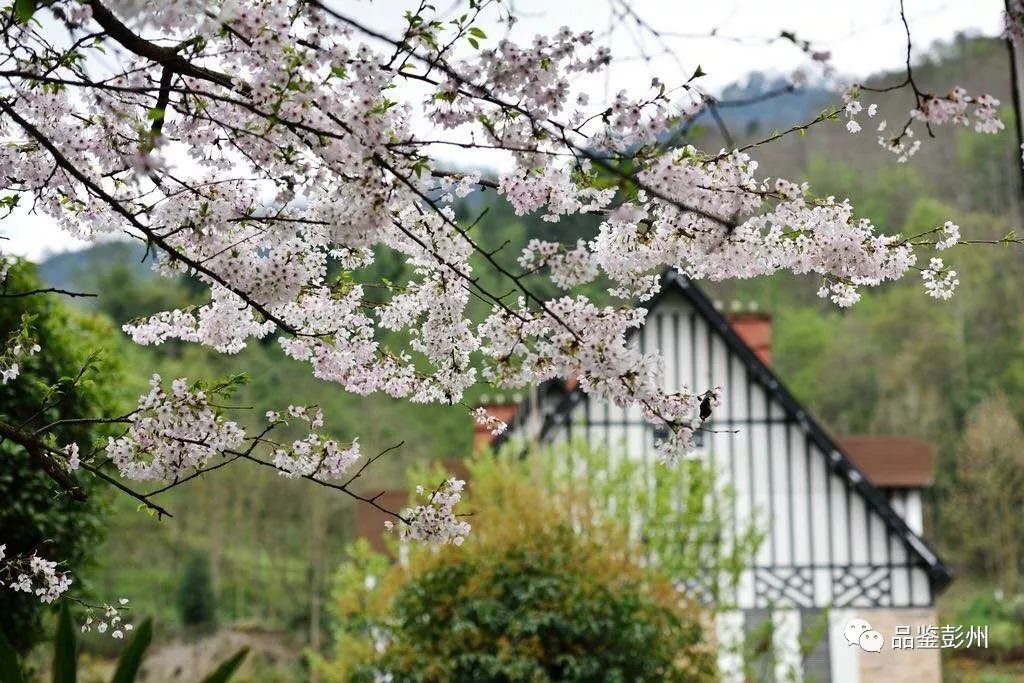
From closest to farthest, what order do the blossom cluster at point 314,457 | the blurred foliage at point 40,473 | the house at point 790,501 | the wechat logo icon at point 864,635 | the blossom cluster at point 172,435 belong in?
the blossom cluster at point 172,435
the blossom cluster at point 314,457
the blurred foliage at point 40,473
the wechat logo icon at point 864,635
the house at point 790,501

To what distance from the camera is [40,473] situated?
19.2ft

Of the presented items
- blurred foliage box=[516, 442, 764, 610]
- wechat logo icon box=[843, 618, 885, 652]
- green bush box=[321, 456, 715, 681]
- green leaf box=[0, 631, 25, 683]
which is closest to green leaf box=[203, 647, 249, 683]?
green leaf box=[0, 631, 25, 683]

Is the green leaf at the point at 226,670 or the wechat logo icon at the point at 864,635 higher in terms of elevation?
the wechat logo icon at the point at 864,635

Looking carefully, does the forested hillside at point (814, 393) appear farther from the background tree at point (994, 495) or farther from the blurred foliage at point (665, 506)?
the blurred foliage at point (665, 506)

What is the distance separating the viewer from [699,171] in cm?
288

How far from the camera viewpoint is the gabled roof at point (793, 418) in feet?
42.9

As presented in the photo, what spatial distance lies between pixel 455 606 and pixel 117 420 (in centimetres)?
649

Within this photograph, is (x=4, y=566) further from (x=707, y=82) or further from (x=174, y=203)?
(x=707, y=82)

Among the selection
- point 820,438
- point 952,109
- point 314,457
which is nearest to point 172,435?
point 314,457

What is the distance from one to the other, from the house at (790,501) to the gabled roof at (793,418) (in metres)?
0.01

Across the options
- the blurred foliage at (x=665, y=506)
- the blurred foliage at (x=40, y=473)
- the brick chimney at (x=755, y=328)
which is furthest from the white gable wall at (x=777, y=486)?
the blurred foliage at (x=40, y=473)

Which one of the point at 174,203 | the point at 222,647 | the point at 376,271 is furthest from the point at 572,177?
the point at 376,271

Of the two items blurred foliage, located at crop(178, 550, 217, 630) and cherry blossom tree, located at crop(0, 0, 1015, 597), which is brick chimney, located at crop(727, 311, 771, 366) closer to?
cherry blossom tree, located at crop(0, 0, 1015, 597)

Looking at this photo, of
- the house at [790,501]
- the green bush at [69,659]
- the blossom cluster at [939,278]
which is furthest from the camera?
the house at [790,501]
